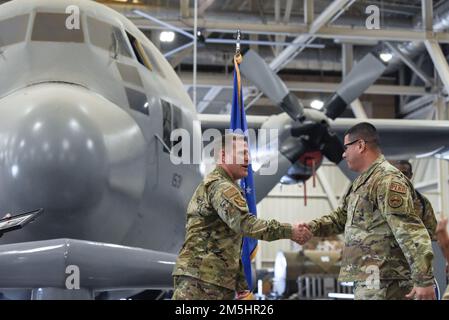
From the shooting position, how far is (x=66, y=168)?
4266 mm

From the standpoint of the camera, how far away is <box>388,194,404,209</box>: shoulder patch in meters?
3.44

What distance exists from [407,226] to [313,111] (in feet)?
22.7

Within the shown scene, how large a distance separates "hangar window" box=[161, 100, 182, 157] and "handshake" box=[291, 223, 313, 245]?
6.77 feet

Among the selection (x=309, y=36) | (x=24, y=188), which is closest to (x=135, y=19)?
(x=309, y=36)

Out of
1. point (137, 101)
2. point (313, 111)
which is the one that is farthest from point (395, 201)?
point (313, 111)

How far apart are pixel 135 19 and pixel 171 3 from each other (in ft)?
4.70

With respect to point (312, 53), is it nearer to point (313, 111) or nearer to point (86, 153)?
point (313, 111)

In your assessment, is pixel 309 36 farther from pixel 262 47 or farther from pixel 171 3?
pixel 262 47

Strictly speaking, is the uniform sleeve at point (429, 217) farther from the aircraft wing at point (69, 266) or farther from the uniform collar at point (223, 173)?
the aircraft wing at point (69, 266)

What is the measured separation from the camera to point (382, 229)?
3588 millimetres

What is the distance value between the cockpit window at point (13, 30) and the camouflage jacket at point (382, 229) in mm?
3357

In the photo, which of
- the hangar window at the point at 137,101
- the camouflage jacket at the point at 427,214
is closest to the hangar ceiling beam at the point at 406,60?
the hangar window at the point at 137,101

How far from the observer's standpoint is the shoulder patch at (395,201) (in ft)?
11.3

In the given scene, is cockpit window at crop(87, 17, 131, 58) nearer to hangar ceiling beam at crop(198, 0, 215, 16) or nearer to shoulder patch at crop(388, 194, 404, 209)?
shoulder patch at crop(388, 194, 404, 209)
